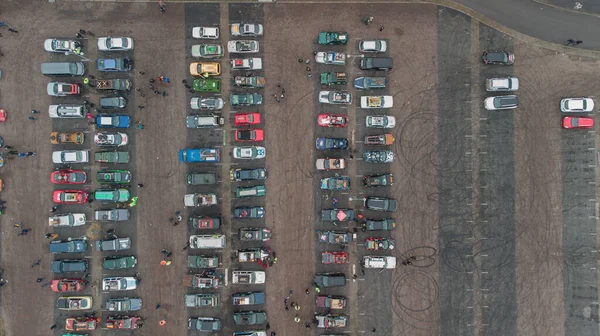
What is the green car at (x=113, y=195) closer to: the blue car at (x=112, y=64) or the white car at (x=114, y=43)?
the blue car at (x=112, y=64)

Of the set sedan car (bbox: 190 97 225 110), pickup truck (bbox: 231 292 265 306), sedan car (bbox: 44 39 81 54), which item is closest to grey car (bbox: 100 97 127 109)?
sedan car (bbox: 44 39 81 54)

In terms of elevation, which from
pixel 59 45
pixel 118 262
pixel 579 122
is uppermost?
pixel 59 45

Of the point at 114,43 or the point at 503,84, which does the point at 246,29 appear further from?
the point at 503,84

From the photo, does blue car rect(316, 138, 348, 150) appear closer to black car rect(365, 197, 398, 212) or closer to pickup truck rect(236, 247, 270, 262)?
black car rect(365, 197, 398, 212)

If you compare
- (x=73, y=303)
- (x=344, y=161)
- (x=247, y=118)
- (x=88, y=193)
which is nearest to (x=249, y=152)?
(x=247, y=118)

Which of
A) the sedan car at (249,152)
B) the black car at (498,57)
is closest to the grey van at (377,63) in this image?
the black car at (498,57)

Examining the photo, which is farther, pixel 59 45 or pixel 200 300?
pixel 59 45

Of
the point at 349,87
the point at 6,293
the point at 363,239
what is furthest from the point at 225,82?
the point at 6,293
